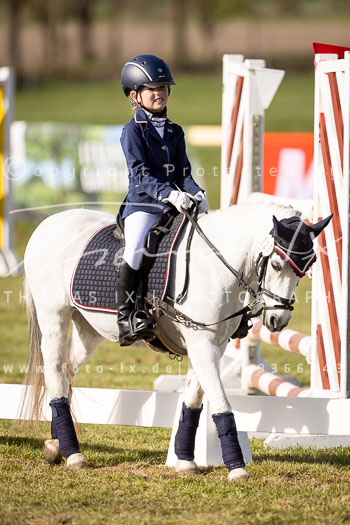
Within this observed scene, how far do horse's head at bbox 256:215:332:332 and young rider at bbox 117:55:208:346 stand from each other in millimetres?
576

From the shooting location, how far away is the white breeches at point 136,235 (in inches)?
191

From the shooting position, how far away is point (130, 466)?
17.4 ft

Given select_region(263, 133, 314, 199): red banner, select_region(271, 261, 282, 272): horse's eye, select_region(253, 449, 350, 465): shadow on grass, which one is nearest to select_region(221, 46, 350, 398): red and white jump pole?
select_region(253, 449, 350, 465): shadow on grass

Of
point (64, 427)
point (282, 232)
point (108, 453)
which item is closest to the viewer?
point (282, 232)

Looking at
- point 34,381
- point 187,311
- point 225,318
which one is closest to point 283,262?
point 225,318

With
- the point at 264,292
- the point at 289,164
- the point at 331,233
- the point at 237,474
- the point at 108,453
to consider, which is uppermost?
the point at 331,233

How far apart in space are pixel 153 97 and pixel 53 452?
7.24 ft

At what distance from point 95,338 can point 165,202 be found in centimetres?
119

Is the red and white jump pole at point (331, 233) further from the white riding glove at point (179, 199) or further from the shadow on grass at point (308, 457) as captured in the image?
the white riding glove at point (179, 199)

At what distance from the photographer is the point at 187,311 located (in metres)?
4.79

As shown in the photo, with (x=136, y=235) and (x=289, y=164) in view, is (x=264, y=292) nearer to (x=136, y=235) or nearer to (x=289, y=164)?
(x=136, y=235)

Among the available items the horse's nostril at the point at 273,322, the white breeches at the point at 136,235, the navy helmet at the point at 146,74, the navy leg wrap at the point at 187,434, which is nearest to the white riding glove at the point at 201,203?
the white breeches at the point at 136,235

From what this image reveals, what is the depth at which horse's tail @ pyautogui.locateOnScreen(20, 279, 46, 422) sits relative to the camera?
5477 mm

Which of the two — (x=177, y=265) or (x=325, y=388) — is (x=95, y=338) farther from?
(x=325, y=388)
